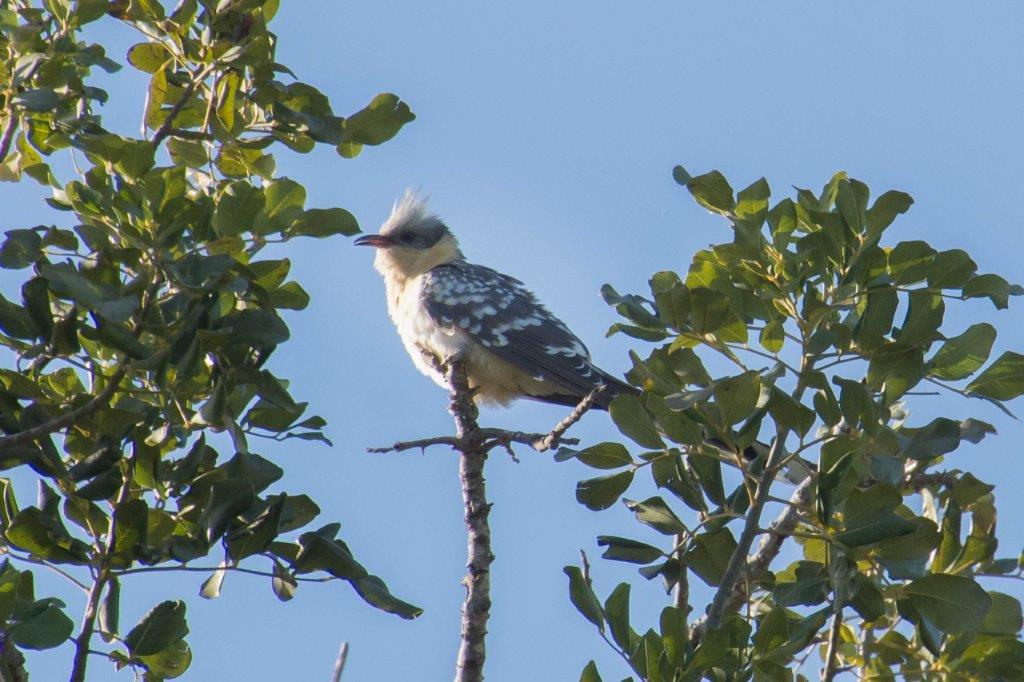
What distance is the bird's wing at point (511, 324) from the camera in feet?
22.1

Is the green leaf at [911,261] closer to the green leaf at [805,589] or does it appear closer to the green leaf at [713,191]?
the green leaf at [713,191]

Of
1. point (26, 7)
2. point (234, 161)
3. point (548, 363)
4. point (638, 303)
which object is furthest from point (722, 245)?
point (548, 363)

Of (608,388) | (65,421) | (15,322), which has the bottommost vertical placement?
(65,421)

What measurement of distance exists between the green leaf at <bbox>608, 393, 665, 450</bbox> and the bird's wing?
11.2 feet

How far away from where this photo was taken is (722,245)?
3256 millimetres

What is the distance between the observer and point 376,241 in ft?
26.7

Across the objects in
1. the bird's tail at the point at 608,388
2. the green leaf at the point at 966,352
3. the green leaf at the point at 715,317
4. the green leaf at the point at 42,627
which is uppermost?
the bird's tail at the point at 608,388

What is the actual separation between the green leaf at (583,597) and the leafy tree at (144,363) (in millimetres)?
406

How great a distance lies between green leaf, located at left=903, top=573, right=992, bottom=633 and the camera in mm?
2807

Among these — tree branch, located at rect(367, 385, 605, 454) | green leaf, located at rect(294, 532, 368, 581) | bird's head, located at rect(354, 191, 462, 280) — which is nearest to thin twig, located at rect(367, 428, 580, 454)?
tree branch, located at rect(367, 385, 605, 454)

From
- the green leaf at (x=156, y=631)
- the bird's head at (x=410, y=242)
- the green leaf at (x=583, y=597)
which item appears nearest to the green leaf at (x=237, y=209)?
the green leaf at (x=156, y=631)

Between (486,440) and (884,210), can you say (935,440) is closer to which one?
(884,210)

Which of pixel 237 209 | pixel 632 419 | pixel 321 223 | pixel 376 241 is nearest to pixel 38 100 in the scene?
pixel 237 209

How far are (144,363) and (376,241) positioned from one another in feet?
17.9
